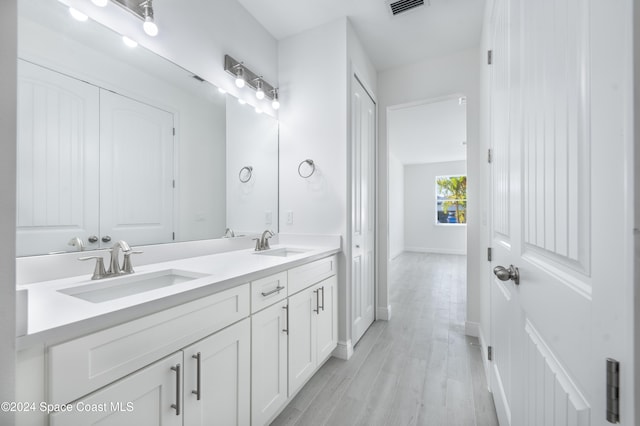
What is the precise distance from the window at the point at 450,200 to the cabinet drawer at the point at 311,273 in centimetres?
664

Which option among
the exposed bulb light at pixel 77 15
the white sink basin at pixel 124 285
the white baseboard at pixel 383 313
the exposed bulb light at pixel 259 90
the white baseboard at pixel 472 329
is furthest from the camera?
the white baseboard at pixel 383 313

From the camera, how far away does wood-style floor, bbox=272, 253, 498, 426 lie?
152 cm

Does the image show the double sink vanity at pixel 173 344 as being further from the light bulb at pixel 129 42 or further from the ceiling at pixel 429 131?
the ceiling at pixel 429 131

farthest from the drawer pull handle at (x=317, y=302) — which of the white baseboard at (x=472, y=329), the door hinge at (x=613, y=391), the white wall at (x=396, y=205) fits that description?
the white wall at (x=396, y=205)

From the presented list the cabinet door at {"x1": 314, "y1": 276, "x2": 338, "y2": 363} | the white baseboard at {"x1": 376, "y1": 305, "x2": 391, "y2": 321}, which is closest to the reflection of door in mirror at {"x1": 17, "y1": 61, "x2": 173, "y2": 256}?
the cabinet door at {"x1": 314, "y1": 276, "x2": 338, "y2": 363}

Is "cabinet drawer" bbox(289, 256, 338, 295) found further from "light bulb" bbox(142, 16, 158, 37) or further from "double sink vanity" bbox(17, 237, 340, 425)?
"light bulb" bbox(142, 16, 158, 37)

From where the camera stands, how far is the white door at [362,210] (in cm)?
229

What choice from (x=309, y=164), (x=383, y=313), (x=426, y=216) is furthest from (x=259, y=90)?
(x=426, y=216)

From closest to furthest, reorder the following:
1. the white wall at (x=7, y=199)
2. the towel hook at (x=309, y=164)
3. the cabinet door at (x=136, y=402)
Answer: the white wall at (x=7, y=199) → the cabinet door at (x=136, y=402) → the towel hook at (x=309, y=164)

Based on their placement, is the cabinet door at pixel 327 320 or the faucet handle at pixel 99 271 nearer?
the faucet handle at pixel 99 271

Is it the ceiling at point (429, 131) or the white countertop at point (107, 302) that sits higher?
the ceiling at point (429, 131)

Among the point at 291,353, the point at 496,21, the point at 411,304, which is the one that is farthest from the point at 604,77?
the point at 411,304

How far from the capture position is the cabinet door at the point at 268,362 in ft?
4.19

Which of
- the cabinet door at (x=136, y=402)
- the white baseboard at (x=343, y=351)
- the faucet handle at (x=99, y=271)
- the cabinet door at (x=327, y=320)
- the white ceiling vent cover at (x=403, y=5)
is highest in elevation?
the white ceiling vent cover at (x=403, y=5)
